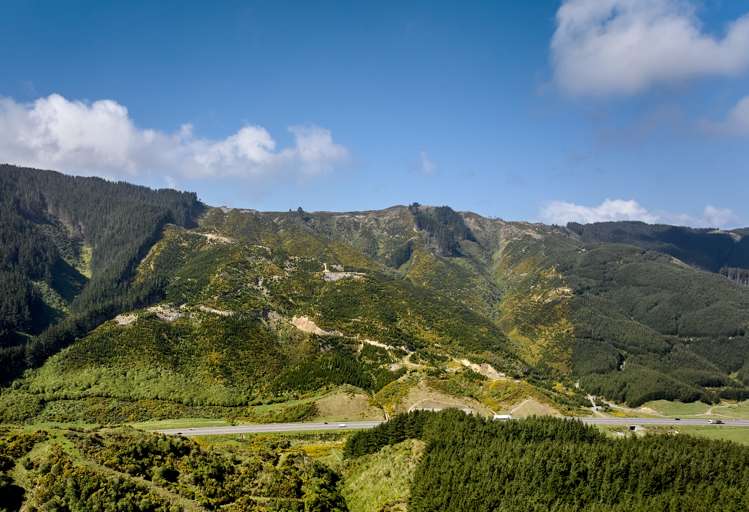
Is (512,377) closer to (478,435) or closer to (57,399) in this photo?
(478,435)

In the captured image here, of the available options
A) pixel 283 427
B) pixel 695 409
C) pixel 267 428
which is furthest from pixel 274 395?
pixel 695 409

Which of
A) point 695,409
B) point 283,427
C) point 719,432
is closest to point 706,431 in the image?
point 719,432

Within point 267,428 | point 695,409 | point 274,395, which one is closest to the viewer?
point 267,428

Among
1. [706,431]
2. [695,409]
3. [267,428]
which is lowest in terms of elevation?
[695,409]

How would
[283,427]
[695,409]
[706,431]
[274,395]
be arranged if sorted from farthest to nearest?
1. [695,409]
2. [274,395]
3. [706,431]
4. [283,427]

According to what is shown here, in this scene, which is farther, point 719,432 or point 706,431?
point 706,431

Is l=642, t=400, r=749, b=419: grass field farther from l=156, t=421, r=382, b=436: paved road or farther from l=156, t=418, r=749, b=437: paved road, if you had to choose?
l=156, t=421, r=382, b=436: paved road

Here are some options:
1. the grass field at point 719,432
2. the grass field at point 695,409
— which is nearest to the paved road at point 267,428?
the grass field at point 719,432

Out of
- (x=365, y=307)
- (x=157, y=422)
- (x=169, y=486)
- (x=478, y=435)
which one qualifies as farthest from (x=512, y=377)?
(x=169, y=486)

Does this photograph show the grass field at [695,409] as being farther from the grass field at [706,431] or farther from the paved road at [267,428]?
the paved road at [267,428]

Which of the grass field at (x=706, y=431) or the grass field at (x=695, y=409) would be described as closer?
the grass field at (x=706, y=431)

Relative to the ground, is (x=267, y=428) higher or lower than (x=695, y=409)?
higher

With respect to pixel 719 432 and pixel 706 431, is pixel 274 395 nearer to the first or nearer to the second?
pixel 706 431

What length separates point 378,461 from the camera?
75.4m
